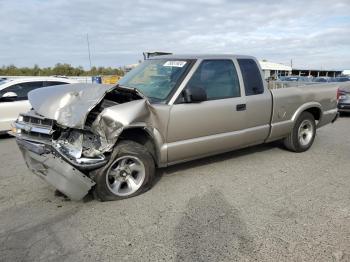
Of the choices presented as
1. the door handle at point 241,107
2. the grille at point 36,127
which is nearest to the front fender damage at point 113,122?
the grille at point 36,127

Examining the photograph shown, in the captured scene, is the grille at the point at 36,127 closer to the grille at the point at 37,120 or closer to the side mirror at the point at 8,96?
the grille at the point at 37,120

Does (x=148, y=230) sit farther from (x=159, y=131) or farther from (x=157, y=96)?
(x=157, y=96)

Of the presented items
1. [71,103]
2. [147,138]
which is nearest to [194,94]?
[147,138]

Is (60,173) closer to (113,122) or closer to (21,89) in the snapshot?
(113,122)

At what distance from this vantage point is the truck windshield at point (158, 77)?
4945 millimetres

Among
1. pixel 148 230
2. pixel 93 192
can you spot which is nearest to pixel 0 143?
pixel 93 192

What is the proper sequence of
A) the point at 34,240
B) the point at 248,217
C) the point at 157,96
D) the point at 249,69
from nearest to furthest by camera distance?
the point at 34,240
the point at 248,217
the point at 157,96
the point at 249,69

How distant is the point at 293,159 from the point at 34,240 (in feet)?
15.3

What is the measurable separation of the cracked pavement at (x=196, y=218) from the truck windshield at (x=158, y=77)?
1.31 meters

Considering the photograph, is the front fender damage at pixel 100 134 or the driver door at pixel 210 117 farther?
the driver door at pixel 210 117

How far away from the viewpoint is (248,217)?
3951 mm

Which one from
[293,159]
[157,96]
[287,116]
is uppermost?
[157,96]

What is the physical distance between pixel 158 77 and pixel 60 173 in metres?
2.09

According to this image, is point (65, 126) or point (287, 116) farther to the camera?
point (287, 116)
